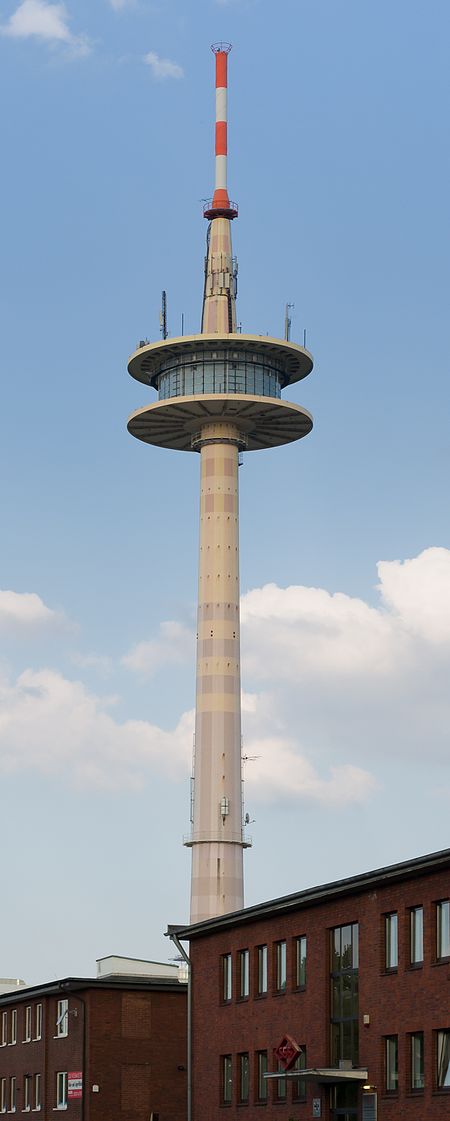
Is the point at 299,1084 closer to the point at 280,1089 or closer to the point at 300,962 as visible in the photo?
the point at 280,1089

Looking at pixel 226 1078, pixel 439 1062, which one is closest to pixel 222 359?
pixel 226 1078

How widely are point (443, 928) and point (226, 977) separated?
17.1 metres

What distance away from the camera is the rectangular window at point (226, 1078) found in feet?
220

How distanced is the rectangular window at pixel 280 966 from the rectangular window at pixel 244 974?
2.68 meters

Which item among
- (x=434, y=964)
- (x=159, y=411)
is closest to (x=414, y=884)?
(x=434, y=964)

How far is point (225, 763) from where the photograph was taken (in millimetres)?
128875

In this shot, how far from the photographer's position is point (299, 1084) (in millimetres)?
60844

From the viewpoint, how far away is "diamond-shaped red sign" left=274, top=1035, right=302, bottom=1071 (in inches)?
2341

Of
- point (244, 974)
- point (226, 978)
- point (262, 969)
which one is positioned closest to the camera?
point (262, 969)

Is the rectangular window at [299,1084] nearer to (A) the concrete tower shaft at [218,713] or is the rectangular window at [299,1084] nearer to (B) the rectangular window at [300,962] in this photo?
(B) the rectangular window at [300,962]

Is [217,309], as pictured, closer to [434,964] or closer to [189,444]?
[189,444]

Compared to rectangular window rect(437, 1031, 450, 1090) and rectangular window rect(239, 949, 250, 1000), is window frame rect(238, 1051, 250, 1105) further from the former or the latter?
rectangular window rect(437, 1031, 450, 1090)

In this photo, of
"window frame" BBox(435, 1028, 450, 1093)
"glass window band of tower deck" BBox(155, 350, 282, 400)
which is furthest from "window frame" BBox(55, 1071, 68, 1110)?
"glass window band of tower deck" BBox(155, 350, 282, 400)

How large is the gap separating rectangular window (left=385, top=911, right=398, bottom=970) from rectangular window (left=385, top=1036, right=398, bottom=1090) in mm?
2045
